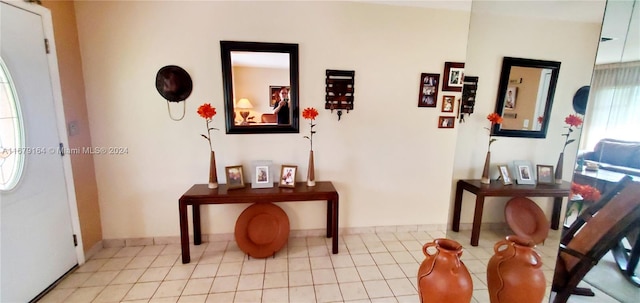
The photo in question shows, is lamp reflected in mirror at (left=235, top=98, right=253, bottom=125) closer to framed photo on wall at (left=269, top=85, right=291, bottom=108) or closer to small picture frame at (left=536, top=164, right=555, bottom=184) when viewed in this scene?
framed photo on wall at (left=269, top=85, right=291, bottom=108)

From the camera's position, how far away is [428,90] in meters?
2.61

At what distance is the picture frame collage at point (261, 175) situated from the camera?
2357mm

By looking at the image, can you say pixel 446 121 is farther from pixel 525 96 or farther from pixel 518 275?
pixel 518 275

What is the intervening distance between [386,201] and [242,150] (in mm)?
1687

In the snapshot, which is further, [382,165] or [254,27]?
[382,165]

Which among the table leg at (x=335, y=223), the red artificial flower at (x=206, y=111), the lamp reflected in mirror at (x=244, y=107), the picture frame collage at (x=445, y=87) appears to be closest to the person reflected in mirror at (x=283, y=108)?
the lamp reflected in mirror at (x=244, y=107)

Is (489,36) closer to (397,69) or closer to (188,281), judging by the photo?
(397,69)

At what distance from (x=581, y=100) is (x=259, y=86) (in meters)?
2.33

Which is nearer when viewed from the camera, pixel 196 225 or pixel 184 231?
pixel 184 231

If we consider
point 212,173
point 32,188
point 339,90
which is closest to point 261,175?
point 212,173

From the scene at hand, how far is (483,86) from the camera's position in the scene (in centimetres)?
220

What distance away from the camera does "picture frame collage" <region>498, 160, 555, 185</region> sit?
1.72 metres

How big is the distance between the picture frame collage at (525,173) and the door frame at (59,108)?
3671 millimetres

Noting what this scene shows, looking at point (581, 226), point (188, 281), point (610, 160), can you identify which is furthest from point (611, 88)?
point (188, 281)
